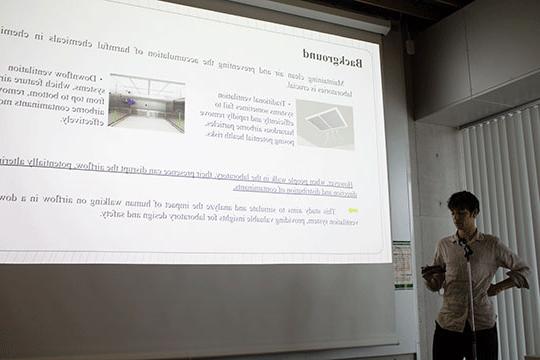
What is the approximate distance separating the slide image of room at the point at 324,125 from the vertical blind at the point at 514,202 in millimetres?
1052

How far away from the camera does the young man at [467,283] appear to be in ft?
8.39

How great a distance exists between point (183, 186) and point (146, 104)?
421mm

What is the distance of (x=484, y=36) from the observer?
310cm

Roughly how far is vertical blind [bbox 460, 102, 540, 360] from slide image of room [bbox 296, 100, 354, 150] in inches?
41.4

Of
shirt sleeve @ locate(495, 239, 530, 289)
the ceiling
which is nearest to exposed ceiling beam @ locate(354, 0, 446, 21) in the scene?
the ceiling

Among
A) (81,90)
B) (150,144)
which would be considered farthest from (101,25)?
(150,144)

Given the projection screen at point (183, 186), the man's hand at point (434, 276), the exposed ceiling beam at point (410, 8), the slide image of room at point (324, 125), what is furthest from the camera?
the exposed ceiling beam at point (410, 8)

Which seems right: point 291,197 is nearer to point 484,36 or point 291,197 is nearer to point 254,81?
point 254,81

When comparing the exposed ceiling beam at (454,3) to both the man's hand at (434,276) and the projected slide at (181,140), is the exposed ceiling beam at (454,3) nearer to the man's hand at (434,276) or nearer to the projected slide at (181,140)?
the projected slide at (181,140)

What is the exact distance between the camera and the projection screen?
2240 mm

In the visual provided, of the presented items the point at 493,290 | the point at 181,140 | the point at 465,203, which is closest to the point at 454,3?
the point at 465,203

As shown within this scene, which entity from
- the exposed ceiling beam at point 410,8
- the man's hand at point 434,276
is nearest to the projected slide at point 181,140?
the man's hand at point 434,276

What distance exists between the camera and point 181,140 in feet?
8.23

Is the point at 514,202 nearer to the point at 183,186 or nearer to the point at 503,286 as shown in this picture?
the point at 503,286
